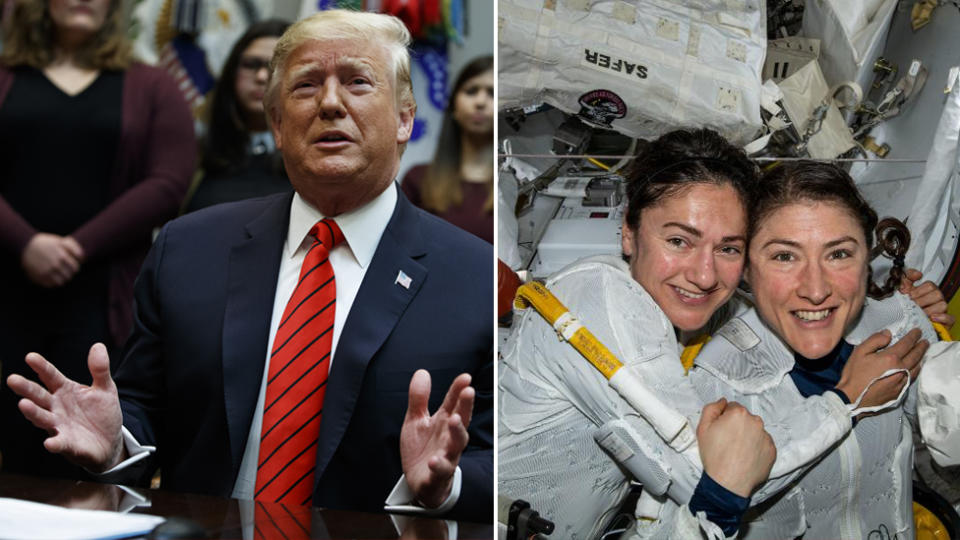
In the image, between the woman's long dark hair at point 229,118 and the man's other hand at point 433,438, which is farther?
the woman's long dark hair at point 229,118

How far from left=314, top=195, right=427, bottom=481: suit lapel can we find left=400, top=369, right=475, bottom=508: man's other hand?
0.39 feet

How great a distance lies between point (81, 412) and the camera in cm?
185

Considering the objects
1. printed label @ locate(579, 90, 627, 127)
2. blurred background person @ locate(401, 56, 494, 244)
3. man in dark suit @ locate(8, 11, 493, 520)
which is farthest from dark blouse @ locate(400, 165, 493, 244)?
printed label @ locate(579, 90, 627, 127)

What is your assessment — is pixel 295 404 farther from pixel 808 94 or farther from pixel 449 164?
pixel 808 94

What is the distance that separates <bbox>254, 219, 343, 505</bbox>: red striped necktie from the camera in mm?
1896

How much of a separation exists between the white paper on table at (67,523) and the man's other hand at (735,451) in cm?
83

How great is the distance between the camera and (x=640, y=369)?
5.62 feet

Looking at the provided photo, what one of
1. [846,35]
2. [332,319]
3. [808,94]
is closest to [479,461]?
[332,319]

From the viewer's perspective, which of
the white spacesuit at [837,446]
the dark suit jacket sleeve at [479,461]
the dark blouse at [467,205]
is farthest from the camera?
the dark blouse at [467,205]

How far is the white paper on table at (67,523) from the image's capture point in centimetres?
162

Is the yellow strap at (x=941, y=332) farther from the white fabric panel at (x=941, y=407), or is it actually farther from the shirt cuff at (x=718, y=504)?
the shirt cuff at (x=718, y=504)

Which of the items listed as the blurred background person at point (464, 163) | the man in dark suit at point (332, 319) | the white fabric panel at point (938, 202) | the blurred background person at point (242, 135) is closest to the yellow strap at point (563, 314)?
the man in dark suit at point (332, 319)

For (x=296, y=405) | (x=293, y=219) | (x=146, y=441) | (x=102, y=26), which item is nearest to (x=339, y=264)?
(x=293, y=219)

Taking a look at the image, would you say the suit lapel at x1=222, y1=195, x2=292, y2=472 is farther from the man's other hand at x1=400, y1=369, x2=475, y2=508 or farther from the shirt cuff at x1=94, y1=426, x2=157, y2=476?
the man's other hand at x1=400, y1=369, x2=475, y2=508
